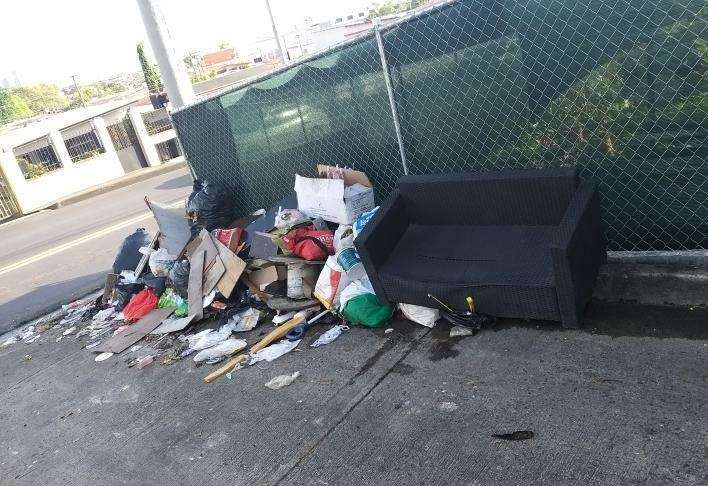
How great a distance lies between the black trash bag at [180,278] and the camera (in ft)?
18.0

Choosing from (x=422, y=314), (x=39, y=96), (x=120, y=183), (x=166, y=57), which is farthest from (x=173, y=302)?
(x=39, y=96)

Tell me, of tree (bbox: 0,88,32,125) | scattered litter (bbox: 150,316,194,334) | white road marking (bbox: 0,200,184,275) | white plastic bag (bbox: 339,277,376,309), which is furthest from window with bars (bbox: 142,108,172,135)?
tree (bbox: 0,88,32,125)

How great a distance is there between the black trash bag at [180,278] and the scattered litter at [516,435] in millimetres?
3792

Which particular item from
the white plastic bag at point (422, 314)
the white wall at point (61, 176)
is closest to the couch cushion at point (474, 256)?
the white plastic bag at point (422, 314)

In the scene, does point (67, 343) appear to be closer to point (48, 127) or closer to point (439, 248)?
point (439, 248)

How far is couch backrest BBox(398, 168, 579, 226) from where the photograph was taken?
3.53m

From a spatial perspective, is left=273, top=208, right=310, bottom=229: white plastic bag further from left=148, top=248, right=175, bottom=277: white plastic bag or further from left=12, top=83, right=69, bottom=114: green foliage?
left=12, top=83, right=69, bottom=114: green foliage

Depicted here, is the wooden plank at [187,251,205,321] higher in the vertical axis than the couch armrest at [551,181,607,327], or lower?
lower

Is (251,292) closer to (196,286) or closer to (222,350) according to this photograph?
(196,286)

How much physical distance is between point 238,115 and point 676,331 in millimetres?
4759

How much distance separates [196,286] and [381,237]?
7.52ft

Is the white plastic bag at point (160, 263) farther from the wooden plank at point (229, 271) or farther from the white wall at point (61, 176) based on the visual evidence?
the white wall at point (61, 176)

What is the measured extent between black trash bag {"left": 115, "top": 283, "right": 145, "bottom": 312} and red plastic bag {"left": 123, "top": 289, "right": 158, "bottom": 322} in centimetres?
12

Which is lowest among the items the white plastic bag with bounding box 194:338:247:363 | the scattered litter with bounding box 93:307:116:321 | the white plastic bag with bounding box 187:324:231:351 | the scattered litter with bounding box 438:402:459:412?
the scattered litter with bounding box 93:307:116:321
